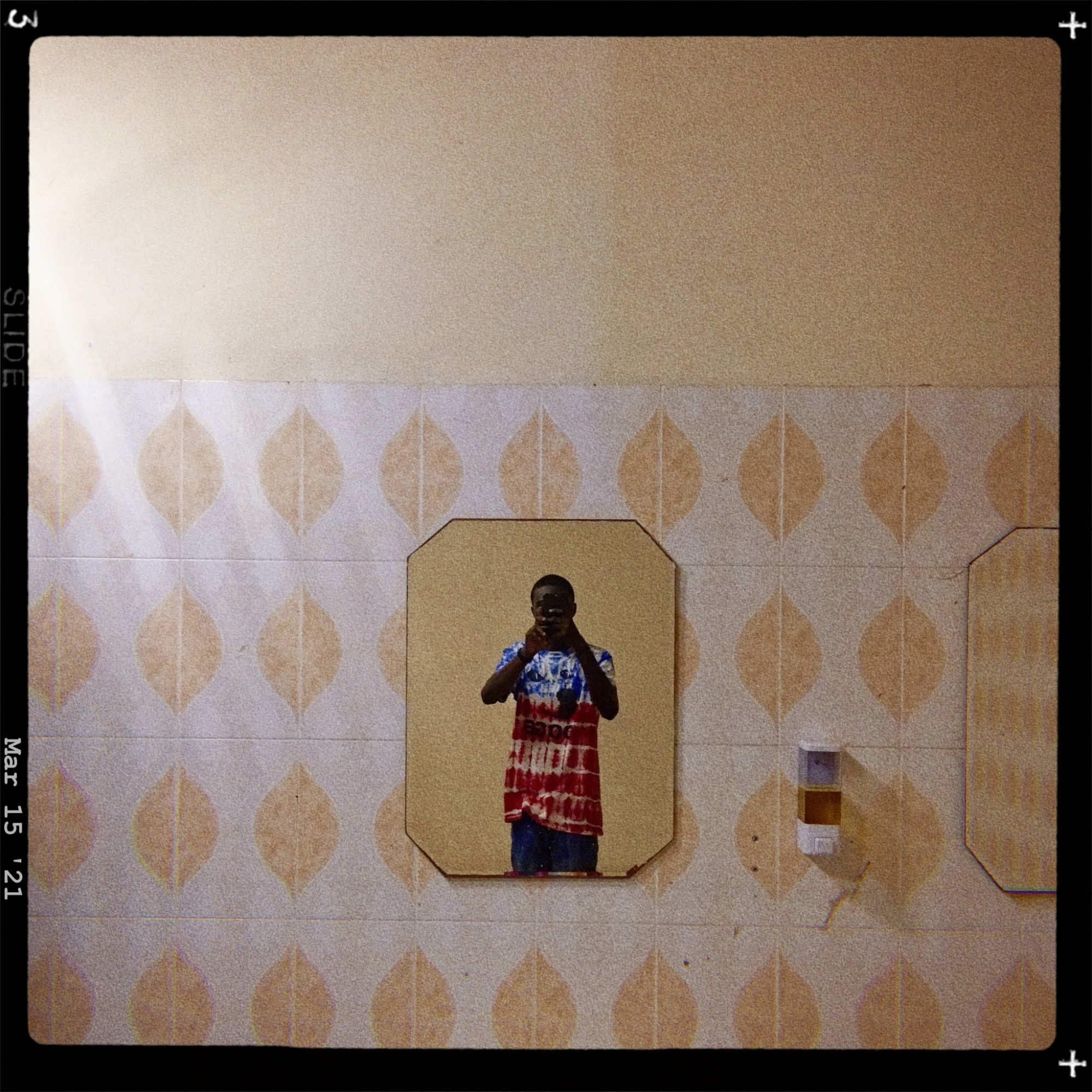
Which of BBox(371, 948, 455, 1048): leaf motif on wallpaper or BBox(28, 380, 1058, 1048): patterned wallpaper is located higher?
BBox(28, 380, 1058, 1048): patterned wallpaper

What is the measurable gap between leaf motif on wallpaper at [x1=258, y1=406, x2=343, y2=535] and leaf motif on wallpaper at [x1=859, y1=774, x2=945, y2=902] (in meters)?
1.08

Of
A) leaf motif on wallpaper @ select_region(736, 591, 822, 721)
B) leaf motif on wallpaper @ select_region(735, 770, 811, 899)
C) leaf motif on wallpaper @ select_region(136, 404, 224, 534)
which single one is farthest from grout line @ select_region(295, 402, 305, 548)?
leaf motif on wallpaper @ select_region(735, 770, 811, 899)

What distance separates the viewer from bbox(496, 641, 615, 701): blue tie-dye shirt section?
6.31 ft

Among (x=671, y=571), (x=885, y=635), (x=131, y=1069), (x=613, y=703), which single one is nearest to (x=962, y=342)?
(x=885, y=635)

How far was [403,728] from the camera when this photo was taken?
193 cm

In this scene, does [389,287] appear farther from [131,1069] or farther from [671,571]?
[131,1069]

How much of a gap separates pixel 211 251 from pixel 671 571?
98 centimetres

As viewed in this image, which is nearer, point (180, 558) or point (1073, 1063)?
point (1073, 1063)

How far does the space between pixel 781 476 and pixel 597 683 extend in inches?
18.8

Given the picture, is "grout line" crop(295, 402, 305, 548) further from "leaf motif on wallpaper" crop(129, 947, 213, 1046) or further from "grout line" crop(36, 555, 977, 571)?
"leaf motif on wallpaper" crop(129, 947, 213, 1046)

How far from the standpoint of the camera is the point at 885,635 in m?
1.93

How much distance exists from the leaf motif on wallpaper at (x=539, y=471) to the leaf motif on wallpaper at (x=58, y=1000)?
3.65 ft

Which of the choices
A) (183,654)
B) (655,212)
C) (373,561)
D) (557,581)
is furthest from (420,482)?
(655,212)

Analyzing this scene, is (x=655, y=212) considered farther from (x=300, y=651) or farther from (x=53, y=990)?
(x=53, y=990)
